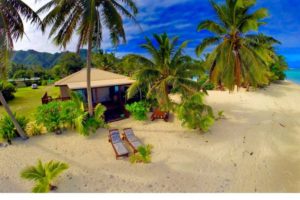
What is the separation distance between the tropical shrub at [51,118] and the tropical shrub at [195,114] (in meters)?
4.73

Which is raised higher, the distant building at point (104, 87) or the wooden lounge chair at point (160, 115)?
the distant building at point (104, 87)

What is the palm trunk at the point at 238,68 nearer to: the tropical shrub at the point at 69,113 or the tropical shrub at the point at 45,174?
the tropical shrub at the point at 69,113

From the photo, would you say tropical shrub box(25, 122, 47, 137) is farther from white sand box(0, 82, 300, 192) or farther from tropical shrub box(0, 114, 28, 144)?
white sand box(0, 82, 300, 192)

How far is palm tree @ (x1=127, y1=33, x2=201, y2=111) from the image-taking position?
8242 millimetres

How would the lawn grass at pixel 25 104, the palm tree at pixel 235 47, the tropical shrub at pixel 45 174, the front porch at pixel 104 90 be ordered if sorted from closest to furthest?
the tropical shrub at pixel 45 174
the palm tree at pixel 235 47
the front porch at pixel 104 90
the lawn grass at pixel 25 104

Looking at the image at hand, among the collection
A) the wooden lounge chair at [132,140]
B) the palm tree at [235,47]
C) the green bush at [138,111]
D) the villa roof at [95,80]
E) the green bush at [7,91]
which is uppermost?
the palm tree at [235,47]

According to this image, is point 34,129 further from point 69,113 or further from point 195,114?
point 195,114

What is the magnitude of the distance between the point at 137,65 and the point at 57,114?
4055mm

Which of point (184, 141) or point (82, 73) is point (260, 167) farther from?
point (82, 73)

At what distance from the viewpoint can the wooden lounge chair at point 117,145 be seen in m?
5.85

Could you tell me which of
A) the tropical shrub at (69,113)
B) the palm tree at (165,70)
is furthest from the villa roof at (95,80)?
the palm tree at (165,70)

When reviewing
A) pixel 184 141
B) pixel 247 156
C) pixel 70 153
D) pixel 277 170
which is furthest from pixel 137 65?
pixel 277 170
